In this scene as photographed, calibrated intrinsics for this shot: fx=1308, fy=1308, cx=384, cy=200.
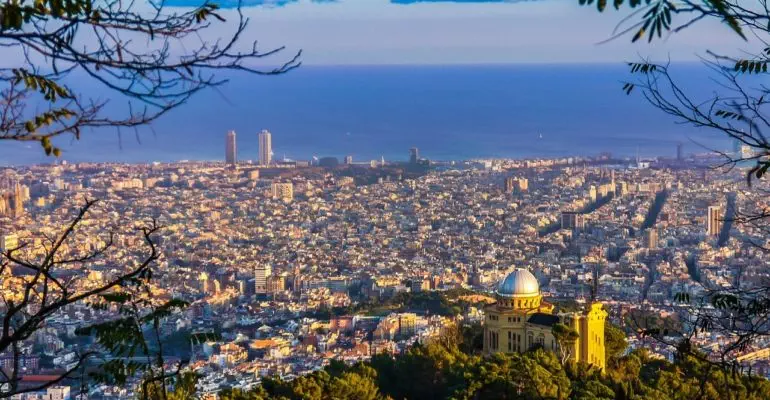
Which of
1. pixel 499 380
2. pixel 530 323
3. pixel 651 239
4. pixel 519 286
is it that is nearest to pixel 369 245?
pixel 651 239

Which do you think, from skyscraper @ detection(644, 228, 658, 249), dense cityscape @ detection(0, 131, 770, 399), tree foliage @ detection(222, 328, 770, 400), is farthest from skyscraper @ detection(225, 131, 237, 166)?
tree foliage @ detection(222, 328, 770, 400)

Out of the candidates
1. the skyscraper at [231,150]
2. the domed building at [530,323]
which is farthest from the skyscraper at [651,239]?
the skyscraper at [231,150]

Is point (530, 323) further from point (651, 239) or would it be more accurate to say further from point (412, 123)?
point (412, 123)

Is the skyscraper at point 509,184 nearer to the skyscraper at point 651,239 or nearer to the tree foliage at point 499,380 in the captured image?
the skyscraper at point 651,239

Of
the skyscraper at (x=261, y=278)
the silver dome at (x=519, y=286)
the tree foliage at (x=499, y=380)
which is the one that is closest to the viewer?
the tree foliage at (x=499, y=380)

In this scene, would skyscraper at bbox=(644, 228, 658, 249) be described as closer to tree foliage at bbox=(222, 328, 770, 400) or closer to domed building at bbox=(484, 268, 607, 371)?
domed building at bbox=(484, 268, 607, 371)

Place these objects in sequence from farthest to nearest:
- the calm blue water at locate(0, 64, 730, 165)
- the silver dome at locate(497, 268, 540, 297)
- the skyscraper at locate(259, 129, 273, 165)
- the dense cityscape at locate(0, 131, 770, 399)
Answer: the calm blue water at locate(0, 64, 730, 165), the skyscraper at locate(259, 129, 273, 165), the dense cityscape at locate(0, 131, 770, 399), the silver dome at locate(497, 268, 540, 297)
